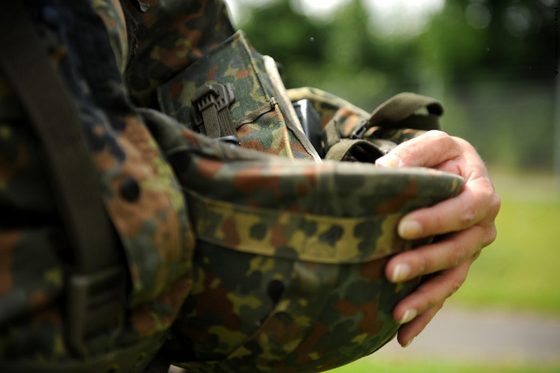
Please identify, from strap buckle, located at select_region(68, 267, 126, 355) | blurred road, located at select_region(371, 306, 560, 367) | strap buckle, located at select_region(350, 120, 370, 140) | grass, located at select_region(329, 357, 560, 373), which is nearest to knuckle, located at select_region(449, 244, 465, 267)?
strap buckle, located at select_region(350, 120, 370, 140)

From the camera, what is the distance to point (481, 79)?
2058 centimetres

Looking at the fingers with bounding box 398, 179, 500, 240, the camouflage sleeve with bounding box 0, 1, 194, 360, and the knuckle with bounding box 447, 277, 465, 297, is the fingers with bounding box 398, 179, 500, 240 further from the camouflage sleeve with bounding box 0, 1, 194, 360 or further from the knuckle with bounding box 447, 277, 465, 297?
the camouflage sleeve with bounding box 0, 1, 194, 360

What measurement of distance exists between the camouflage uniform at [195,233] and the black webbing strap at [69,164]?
19 millimetres

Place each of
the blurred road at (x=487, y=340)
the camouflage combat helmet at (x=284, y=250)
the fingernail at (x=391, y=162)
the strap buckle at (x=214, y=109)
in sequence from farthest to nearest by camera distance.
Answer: the blurred road at (x=487, y=340), the strap buckle at (x=214, y=109), the fingernail at (x=391, y=162), the camouflage combat helmet at (x=284, y=250)

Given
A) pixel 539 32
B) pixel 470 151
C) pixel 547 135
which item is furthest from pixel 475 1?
pixel 470 151

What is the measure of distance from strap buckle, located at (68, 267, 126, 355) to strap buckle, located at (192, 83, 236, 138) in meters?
0.50

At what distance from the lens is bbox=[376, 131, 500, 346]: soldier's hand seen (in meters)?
1.19

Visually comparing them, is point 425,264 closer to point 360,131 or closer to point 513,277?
point 360,131

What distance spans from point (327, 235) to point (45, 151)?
456mm

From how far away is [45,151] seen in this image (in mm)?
866

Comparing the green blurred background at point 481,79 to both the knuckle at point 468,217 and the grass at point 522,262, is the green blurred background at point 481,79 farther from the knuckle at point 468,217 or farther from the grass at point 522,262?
the knuckle at point 468,217

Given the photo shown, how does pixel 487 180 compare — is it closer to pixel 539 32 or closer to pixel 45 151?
pixel 45 151

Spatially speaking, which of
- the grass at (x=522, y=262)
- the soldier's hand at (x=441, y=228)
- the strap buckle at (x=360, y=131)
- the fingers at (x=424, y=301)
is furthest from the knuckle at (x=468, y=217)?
the grass at (x=522, y=262)

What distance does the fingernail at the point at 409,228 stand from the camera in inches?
45.5
